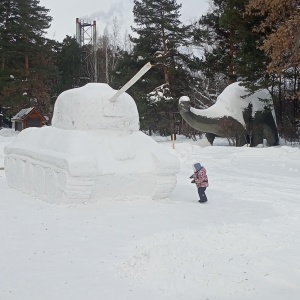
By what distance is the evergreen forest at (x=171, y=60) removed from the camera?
19984 millimetres

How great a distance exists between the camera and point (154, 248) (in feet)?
18.0

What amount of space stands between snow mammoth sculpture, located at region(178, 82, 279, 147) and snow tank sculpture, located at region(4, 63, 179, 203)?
11.6 meters

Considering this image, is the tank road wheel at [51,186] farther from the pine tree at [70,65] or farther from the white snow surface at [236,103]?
the pine tree at [70,65]

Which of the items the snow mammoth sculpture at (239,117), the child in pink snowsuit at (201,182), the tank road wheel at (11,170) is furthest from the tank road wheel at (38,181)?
the snow mammoth sculpture at (239,117)

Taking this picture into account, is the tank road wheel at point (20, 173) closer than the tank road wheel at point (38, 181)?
No

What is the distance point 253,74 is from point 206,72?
19.2 feet

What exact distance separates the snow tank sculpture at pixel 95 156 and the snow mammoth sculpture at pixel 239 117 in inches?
458

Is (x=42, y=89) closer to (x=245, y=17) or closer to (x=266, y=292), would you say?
(x=245, y=17)

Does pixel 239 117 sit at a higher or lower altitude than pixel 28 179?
higher

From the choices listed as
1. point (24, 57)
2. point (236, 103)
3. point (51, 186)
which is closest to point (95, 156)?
point (51, 186)

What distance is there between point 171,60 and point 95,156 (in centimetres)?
2212

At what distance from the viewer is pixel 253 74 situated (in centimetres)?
1998

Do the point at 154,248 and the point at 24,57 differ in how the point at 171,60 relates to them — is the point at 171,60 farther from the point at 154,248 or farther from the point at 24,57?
the point at 154,248

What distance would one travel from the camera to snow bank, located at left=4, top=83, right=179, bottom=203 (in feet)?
27.3
